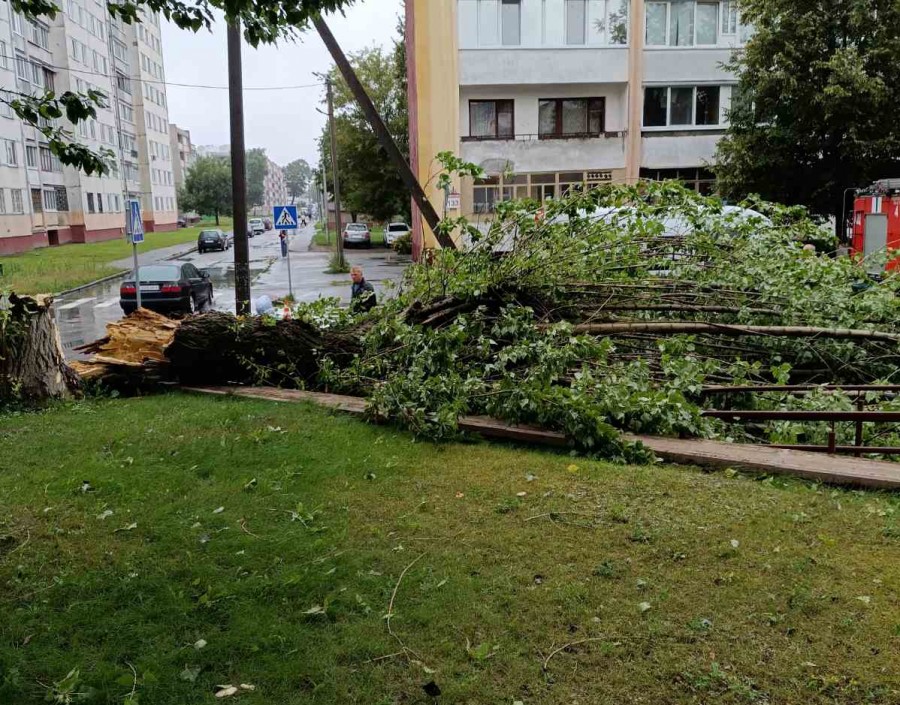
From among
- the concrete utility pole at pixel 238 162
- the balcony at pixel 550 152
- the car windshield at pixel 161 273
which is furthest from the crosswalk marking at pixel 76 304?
the balcony at pixel 550 152

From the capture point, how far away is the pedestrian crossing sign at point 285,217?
864 inches

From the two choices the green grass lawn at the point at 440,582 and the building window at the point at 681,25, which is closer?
the green grass lawn at the point at 440,582

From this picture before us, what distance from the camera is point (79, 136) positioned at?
5734cm

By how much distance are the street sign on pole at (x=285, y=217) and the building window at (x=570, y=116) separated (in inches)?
563

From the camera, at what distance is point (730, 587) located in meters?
3.99

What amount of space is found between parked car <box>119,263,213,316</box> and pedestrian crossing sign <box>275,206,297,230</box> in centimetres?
326

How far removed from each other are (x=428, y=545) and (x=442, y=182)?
5832 mm

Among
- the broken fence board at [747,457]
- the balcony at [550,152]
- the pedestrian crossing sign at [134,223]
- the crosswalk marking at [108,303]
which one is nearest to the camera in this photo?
the broken fence board at [747,457]

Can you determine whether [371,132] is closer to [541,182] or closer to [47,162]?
[541,182]

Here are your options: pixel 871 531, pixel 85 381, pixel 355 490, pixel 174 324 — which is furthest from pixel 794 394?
pixel 85 381

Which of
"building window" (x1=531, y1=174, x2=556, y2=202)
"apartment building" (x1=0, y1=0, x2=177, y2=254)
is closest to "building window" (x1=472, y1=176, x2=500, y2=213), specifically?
"building window" (x1=531, y1=174, x2=556, y2=202)

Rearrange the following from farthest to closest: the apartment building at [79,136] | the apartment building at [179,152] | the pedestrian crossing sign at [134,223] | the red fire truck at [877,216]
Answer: the apartment building at [179,152], the apartment building at [79,136], the pedestrian crossing sign at [134,223], the red fire truck at [877,216]

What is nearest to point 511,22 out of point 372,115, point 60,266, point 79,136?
point 372,115

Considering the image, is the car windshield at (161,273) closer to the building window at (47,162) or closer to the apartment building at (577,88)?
the apartment building at (577,88)
